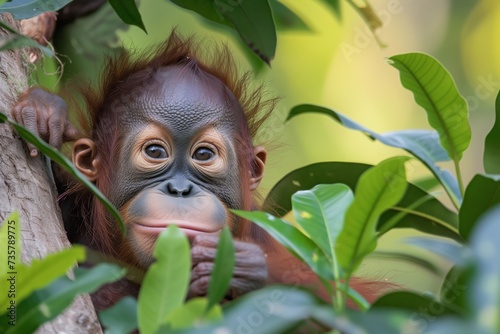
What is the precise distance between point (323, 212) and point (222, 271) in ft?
1.00

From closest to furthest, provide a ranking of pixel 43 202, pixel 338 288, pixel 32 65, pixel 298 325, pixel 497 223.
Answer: pixel 497 223 → pixel 298 325 → pixel 338 288 → pixel 43 202 → pixel 32 65

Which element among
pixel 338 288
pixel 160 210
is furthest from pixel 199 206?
pixel 338 288

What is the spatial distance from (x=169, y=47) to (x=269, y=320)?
1624 mm

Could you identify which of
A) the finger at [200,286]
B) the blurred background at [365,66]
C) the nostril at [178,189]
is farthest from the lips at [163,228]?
the blurred background at [365,66]

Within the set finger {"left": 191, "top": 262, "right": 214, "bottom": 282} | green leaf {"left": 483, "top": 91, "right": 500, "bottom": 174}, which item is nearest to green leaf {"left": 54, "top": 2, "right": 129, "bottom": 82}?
finger {"left": 191, "top": 262, "right": 214, "bottom": 282}

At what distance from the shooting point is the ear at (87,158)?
2055 millimetres

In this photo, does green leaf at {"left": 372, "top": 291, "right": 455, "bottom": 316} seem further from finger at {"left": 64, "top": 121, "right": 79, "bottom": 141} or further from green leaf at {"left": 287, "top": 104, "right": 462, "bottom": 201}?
finger at {"left": 64, "top": 121, "right": 79, "bottom": 141}

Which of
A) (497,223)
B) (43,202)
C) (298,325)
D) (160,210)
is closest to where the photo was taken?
(497,223)

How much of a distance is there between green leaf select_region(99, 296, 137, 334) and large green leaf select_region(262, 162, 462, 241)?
100 cm

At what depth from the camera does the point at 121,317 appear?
0.85 meters

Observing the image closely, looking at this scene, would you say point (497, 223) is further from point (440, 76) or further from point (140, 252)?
point (140, 252)

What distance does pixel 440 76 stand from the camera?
150cm

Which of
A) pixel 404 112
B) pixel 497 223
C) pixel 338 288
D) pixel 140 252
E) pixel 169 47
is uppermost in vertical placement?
pixel 497 223

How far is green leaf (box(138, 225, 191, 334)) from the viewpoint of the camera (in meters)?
0.84
